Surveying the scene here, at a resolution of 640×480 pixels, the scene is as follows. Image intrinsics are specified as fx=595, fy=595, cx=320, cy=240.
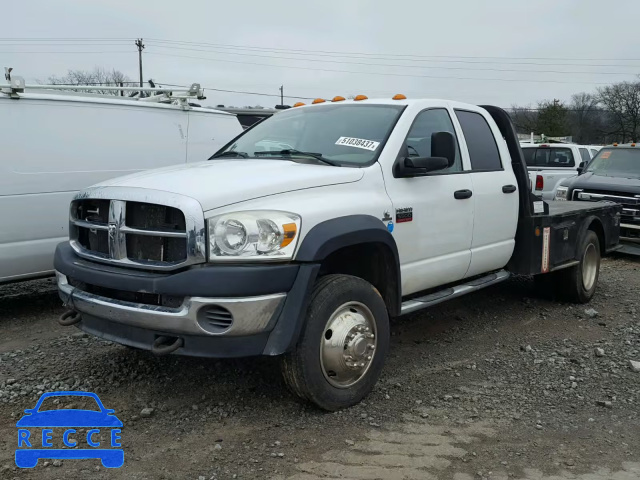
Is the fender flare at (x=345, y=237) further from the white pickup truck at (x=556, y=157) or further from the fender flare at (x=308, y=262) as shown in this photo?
→ the white pickup truck at (x=556, y=157)

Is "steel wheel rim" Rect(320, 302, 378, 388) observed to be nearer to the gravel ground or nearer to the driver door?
the gravel ground

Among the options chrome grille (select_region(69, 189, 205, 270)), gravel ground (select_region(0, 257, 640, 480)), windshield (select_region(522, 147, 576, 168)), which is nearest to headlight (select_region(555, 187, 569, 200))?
windshield (select_region(522, 147, 576, 168))

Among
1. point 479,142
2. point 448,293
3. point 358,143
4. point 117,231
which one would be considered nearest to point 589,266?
point 479,142

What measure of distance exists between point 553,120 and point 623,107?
13.7m

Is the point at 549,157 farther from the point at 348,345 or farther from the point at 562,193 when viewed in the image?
the point at 348,345

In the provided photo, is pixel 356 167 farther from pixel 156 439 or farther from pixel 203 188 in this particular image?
pixel 156 439

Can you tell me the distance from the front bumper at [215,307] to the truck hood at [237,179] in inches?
17.1

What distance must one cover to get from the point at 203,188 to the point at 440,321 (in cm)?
323

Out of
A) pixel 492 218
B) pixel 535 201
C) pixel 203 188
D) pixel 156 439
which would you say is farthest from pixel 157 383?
pixel 535 201

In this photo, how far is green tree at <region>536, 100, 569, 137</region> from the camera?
54969 millimetres

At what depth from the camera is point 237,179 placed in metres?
3.58

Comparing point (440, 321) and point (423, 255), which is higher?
point (423, 255)

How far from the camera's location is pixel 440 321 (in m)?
5.81

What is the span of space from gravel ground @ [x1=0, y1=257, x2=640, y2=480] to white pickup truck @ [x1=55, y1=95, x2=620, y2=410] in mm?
375
